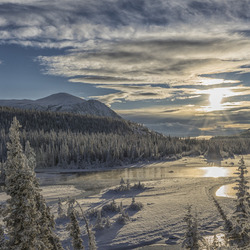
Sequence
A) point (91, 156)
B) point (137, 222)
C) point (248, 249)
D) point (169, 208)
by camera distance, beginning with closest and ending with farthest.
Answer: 1. point (248, 249)
2. point (137, 222)
3. point (169, 208)
4. point (91, 156)

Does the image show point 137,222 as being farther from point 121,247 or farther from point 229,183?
point 229,183

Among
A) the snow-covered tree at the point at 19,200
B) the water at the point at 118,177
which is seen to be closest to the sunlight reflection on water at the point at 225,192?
the water at the point at 118,177

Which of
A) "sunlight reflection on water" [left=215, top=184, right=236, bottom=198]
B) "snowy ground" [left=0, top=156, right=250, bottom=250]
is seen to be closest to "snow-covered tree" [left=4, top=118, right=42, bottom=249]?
"snowy ground" [left=0, top=156, right=250, bottom=250]

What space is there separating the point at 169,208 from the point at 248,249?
1615 centimetres

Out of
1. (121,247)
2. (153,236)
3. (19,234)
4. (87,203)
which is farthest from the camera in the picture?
(87,203)

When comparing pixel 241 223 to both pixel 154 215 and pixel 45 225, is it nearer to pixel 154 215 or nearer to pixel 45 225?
pixel 45 225

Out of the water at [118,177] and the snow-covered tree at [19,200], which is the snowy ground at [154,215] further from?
the water at [118,177]

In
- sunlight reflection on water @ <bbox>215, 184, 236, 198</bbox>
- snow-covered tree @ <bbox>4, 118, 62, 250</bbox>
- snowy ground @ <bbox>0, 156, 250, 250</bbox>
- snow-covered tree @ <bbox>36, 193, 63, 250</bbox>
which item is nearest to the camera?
snow-covered tree @ <bbox>4, 118, 62, 250</bbox>

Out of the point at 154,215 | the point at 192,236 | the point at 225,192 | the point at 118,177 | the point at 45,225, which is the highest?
the point at 45,225

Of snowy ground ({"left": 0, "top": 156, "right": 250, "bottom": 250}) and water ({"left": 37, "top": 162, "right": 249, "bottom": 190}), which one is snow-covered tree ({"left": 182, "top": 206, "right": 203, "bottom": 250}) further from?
water ({"left": 37, "top": 162, "right": 249, "bottom": 190})

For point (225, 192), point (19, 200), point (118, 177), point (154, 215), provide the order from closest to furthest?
point (19, 200) < point (154, 215) < point (225, 192) < point (118, 177)

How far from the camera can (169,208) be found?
76.4 feet

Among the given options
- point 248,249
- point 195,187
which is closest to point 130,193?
point 195,187

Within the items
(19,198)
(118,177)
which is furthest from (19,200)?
(118,177)
